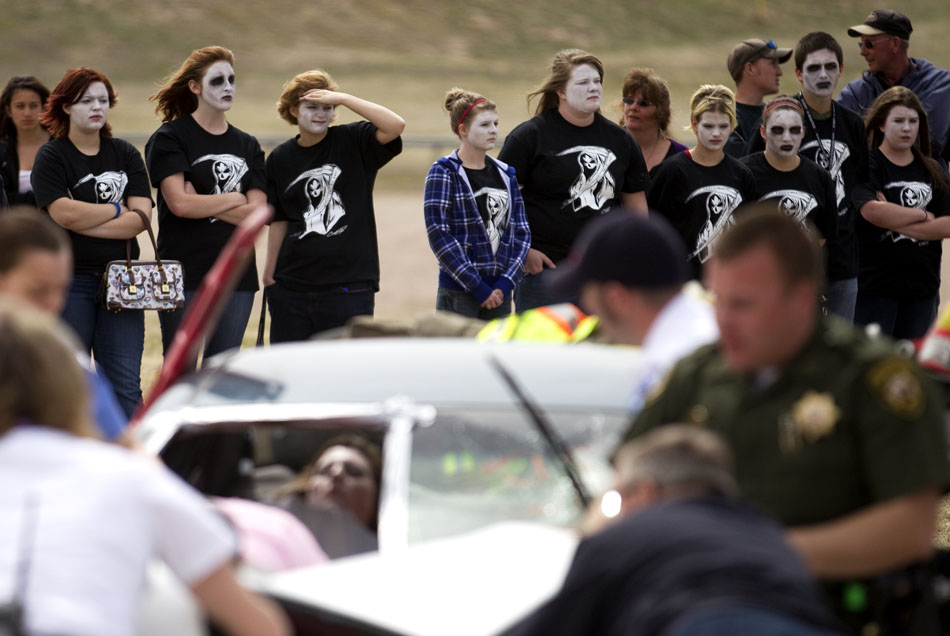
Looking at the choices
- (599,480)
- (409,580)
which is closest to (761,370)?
(599,480)

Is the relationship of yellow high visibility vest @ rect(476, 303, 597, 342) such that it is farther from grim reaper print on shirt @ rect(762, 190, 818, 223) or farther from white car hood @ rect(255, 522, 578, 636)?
grim reaper print on shirt @ rect(762, 190, 818, 223)

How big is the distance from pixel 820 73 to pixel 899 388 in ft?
16.8

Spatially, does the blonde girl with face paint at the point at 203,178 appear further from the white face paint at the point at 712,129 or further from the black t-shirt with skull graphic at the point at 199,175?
the white face paint at the point at 712,129

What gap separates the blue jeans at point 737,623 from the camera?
85.9 inches

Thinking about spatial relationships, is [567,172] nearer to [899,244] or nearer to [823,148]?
[823,148]

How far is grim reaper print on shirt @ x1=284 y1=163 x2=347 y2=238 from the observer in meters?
6.84

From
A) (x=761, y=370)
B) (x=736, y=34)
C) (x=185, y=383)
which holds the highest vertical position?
(x=736, y=34)

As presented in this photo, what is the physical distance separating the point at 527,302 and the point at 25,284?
13.8ft

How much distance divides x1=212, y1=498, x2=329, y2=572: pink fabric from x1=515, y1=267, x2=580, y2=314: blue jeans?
370 centimetres

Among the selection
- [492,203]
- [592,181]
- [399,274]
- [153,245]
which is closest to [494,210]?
[492,203]

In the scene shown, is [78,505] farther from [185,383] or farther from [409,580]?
[185,383]

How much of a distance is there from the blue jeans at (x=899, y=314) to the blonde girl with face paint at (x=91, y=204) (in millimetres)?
3955

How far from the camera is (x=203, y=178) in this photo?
6.64 m

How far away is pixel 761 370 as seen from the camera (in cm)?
295
